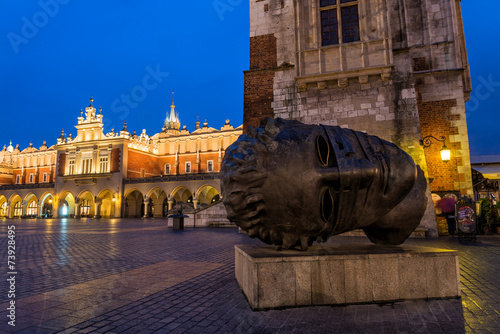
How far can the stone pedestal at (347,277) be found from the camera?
309 centimetres

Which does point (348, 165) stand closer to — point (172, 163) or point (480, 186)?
point (480, 186)

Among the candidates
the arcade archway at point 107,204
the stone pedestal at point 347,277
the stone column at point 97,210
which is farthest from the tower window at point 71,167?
the stone pedestal at point 347,277

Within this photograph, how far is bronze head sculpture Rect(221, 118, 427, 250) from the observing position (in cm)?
303

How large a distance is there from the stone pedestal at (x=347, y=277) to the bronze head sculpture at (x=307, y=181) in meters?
0.29

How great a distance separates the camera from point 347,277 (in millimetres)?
3223

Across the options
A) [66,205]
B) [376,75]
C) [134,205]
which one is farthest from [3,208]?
[376,75]

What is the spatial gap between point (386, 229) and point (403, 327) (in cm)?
142

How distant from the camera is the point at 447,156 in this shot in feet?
36.6

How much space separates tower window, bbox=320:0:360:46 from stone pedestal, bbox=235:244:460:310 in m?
11.1

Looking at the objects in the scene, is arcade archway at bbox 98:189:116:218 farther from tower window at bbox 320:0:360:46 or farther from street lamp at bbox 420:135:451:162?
street lamp at bbox 420:135:451:162

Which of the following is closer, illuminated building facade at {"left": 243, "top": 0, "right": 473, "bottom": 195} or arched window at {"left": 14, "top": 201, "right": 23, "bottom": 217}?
illuminated building facade at {"left": 243, "top": 0, "right": 473, "bottom": 195}

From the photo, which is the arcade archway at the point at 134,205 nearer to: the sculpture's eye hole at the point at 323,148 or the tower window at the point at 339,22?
the tower window at the point at 339,22

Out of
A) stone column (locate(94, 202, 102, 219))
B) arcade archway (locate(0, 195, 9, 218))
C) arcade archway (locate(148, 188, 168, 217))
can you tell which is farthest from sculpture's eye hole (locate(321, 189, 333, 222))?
arcade archway (locate(0, 195, 9, 218))

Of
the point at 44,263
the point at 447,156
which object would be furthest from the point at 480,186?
the point at 44,263
